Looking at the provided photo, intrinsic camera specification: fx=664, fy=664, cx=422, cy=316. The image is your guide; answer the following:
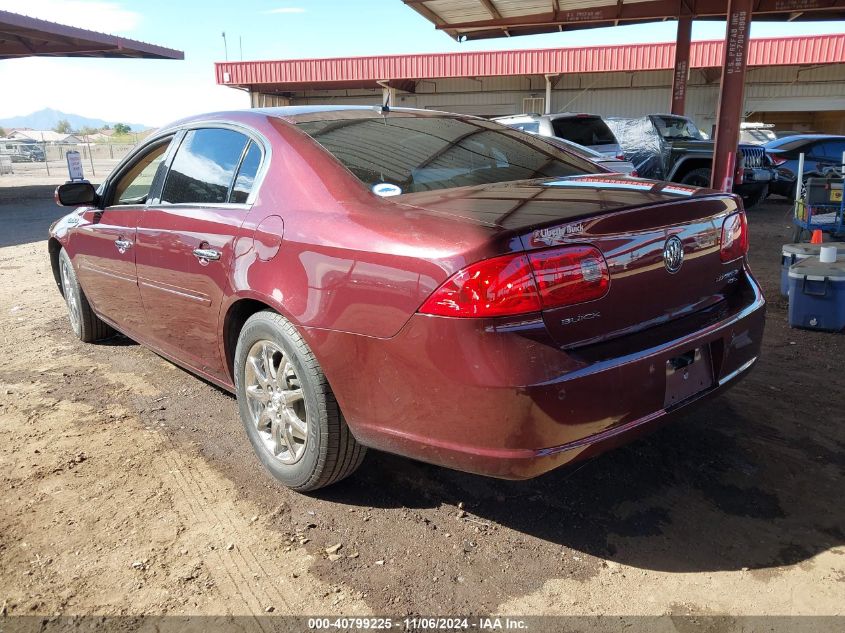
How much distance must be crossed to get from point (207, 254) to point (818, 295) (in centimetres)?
425

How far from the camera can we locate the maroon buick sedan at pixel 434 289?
2.04m

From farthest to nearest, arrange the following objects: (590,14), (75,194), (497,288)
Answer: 1. (590,14)
2. (75,194)
3. (497,288)

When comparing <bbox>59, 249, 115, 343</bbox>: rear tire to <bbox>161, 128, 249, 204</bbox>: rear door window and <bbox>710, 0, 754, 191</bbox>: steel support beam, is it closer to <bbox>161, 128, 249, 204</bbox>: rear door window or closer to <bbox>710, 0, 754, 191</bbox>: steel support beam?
<bbox>161, 128, 249, 204</bbox>: rear door window

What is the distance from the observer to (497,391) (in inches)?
78.9

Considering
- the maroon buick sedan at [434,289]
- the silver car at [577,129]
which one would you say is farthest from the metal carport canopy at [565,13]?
the maroon buick sedan at [434,289]

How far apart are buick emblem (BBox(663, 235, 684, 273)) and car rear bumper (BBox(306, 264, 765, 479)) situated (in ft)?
0.70

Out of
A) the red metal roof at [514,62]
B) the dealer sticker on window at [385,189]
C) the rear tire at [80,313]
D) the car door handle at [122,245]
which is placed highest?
the red metal roof at [514,62]

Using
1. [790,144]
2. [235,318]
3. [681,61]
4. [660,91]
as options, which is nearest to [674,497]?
[235,318]

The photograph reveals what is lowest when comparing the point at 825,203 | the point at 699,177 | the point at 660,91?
the point at 699,177

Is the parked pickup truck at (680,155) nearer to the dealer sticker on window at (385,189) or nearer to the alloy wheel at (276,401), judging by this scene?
Result: the dealer sticker on window at (385,189)

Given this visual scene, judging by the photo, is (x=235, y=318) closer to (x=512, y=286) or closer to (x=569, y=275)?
(x=512, y=286)

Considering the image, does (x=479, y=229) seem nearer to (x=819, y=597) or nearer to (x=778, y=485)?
(x=819, y=597)

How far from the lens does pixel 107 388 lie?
407cm

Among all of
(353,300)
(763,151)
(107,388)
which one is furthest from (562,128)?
(353,300)
